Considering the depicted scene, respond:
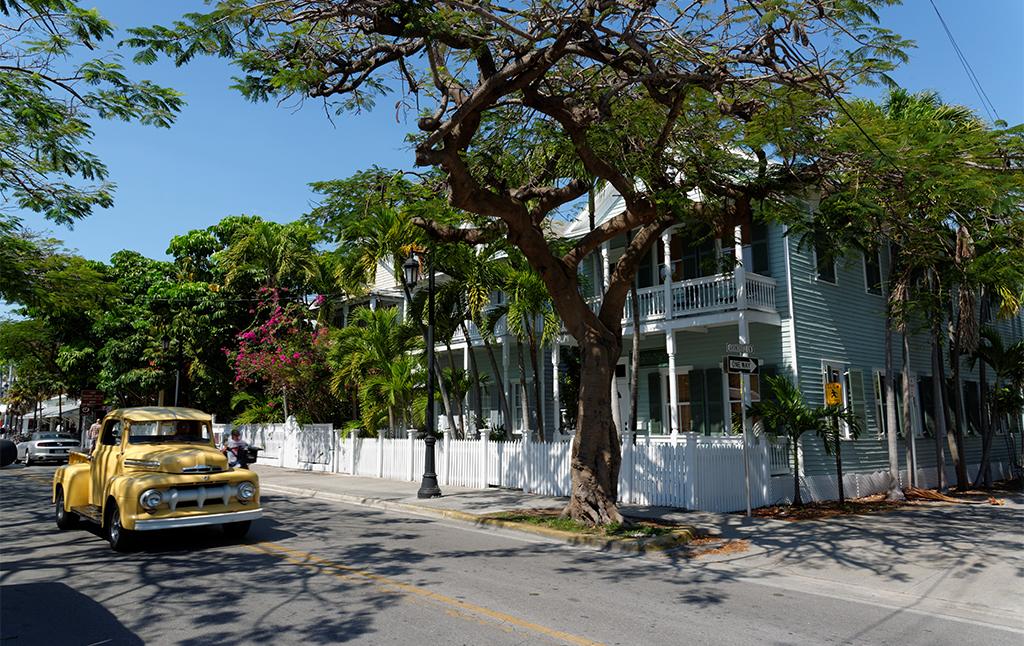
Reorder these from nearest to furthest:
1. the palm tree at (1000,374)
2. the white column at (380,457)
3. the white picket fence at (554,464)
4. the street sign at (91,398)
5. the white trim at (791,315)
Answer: the white picket fence at (554,464) → the white trim at (791,315) → the palm tree at (1000,374) → the white column at (380,457) → the street sign at (91,398)

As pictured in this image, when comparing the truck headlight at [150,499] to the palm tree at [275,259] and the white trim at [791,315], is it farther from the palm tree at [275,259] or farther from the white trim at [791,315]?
the palm tree at [275,259]

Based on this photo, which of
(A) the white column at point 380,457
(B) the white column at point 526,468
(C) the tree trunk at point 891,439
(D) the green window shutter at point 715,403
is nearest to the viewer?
(C) the tree trunk at point 891,439

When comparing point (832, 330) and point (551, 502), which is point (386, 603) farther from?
point (832, 330)

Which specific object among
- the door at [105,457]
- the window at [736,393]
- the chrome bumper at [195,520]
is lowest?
the chrome bumper at [195,520]

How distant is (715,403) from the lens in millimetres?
19531

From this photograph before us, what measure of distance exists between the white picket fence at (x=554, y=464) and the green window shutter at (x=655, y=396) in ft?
2.76

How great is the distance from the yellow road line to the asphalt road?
0.07 ft

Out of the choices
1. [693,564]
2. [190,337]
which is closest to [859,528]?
[693,564]

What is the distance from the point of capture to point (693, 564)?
10.0 meters

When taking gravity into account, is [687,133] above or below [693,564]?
above

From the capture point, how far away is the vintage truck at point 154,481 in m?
9.67

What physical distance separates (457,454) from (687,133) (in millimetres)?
10785

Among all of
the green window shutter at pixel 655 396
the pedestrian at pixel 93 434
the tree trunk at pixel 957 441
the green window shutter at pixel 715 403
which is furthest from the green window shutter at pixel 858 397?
the pedestrian at pixel 93 434

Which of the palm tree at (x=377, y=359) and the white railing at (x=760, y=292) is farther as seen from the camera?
the palm tree at (x=377, y=359)
